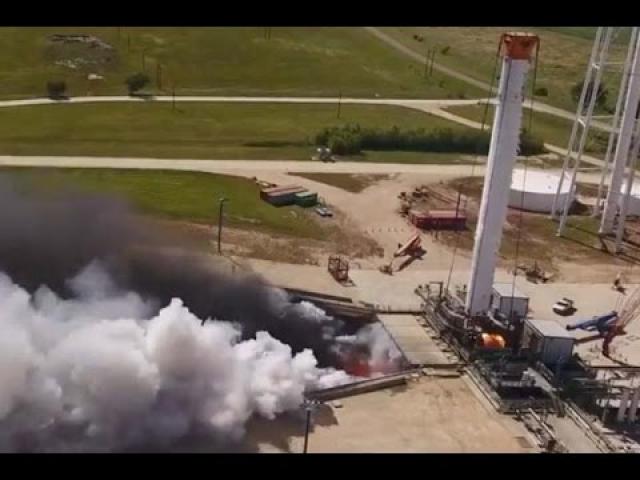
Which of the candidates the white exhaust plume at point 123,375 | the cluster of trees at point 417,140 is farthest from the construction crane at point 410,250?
the cluster of trees at point 417,140

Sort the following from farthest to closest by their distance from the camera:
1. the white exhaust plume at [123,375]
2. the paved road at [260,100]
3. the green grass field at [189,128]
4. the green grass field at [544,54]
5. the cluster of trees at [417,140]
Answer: the green grass field at [544,54] → the paved road at [260,100] → the cluster of trees at [417,140] → the green grass field at [189,128] → the white exhaust plume at [123,375]

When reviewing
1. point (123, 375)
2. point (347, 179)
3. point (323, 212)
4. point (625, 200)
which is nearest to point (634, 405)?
point (123, 375)

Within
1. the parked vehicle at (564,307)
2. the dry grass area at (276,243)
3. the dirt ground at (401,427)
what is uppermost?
→ the dry grass area at (276,243)

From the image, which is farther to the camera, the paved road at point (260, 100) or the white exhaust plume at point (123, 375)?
the paved road at point (260, 100)

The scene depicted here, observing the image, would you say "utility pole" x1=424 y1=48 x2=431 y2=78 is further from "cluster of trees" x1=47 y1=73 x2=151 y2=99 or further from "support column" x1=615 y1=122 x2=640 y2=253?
"support column" x1=615 y1=122 x2=640 y2=253

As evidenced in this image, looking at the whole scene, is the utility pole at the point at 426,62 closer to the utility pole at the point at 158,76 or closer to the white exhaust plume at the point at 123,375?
the utility pole at the point at 158,76

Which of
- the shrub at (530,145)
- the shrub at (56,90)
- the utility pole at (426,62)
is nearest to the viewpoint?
the shrub at (530,145)
